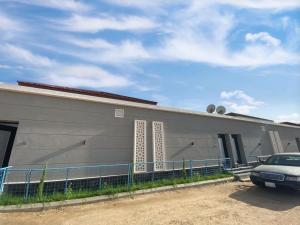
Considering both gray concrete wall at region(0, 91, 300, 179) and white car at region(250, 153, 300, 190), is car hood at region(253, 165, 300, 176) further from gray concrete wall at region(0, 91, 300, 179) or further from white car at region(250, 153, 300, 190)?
gray concrete wall at region(0, 91, 300, 179)

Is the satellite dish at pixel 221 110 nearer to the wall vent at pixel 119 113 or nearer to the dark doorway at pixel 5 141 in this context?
the wall vent at pixel 119 113

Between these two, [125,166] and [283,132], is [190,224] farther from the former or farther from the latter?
[283,132]

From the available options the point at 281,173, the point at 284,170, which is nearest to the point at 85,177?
the point at 281,173

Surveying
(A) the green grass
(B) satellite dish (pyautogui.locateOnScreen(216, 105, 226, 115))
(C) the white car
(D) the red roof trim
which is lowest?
(A) the green grass

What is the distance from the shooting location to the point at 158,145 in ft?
29.9

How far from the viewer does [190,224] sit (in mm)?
4484

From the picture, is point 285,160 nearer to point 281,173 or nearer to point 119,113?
point 281,173

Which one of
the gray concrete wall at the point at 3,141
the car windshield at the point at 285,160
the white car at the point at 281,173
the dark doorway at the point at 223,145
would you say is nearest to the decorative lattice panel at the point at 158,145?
the white car at the point at 281,173

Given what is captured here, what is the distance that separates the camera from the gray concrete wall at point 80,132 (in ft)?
21.4

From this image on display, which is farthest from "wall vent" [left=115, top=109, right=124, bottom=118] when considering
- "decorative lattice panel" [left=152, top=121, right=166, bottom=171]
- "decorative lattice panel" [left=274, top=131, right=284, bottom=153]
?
"decorative lattice panel" [left=274, top=131, right=284, bottom=153]

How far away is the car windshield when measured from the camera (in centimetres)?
723

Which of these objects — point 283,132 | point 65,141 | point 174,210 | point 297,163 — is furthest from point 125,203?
point 283,132

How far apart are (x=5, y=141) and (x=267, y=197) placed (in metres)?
9.96

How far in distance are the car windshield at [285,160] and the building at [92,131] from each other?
357cm
